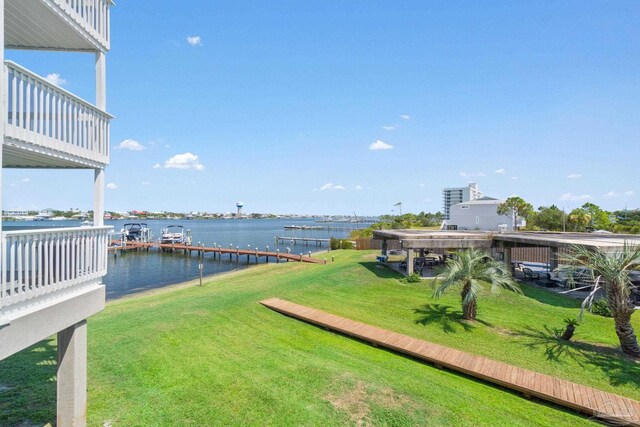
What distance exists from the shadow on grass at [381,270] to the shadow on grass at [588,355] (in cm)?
787

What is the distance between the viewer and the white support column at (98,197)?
6.09 metres

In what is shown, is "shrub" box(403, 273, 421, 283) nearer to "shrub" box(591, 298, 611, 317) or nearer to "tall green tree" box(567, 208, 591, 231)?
"shrub" box(591, 298, 611, 317)

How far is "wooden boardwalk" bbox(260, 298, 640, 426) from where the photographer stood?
7168 millimetres

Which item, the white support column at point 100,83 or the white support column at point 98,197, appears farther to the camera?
the white support column at point 100,83

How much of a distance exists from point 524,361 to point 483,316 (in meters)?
3.79

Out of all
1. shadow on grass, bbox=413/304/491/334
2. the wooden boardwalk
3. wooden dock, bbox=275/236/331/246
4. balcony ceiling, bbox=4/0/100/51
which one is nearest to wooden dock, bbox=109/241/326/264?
wooden dock, bbox=275/236/331/246

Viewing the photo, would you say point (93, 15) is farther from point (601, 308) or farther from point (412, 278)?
point (601, 308)

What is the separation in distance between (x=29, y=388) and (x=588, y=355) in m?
14.2

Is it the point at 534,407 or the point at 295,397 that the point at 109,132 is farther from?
the point at 534,407

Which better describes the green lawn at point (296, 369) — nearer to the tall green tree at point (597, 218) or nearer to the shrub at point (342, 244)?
the shrub at point (342, 244)

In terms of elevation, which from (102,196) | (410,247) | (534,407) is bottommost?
(534,407)

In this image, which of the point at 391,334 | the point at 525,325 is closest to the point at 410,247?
the point at 525,325

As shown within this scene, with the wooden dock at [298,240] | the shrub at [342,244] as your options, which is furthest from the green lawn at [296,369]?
Answer: the wooden dock at [298,240]

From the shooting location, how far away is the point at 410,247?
707 inches
